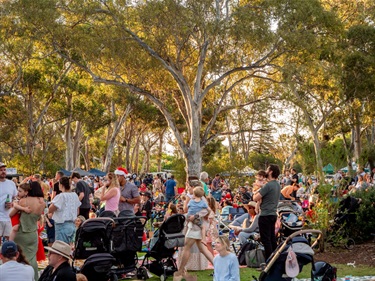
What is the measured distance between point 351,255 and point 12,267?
7748mm

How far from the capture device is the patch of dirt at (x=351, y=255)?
466 inches

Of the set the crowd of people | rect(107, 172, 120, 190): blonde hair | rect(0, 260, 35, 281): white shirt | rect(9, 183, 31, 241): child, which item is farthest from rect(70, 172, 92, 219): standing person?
rect(0, 260, 35, 281): white shirt

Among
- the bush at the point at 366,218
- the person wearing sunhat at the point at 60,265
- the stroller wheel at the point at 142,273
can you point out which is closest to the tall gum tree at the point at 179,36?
the bush at the point at 366,218

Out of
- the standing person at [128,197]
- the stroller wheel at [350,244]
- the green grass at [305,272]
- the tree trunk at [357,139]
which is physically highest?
the tree trunk at [357,139]

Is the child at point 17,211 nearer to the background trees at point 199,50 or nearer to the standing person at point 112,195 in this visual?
the standing person at point 112,195

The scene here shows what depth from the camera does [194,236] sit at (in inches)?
392

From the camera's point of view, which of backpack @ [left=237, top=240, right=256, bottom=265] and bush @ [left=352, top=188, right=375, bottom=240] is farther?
bush @ [left=352, top=188, right=375, bottom=240]

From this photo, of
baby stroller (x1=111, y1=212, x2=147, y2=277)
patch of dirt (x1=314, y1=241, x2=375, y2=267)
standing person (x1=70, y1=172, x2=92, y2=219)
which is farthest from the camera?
standing person (x1=70, y1=172, x2=92, y2=219)

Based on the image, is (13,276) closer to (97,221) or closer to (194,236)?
(97,221)

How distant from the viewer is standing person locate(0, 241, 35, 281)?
248 inches

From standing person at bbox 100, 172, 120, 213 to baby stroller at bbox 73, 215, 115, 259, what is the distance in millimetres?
1778

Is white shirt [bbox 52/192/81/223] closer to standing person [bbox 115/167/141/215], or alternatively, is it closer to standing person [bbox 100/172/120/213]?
standing person [bbox 100/172/120/213]

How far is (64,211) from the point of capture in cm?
1060

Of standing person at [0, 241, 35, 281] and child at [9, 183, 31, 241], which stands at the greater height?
child at [9, 183, 31, 241]
